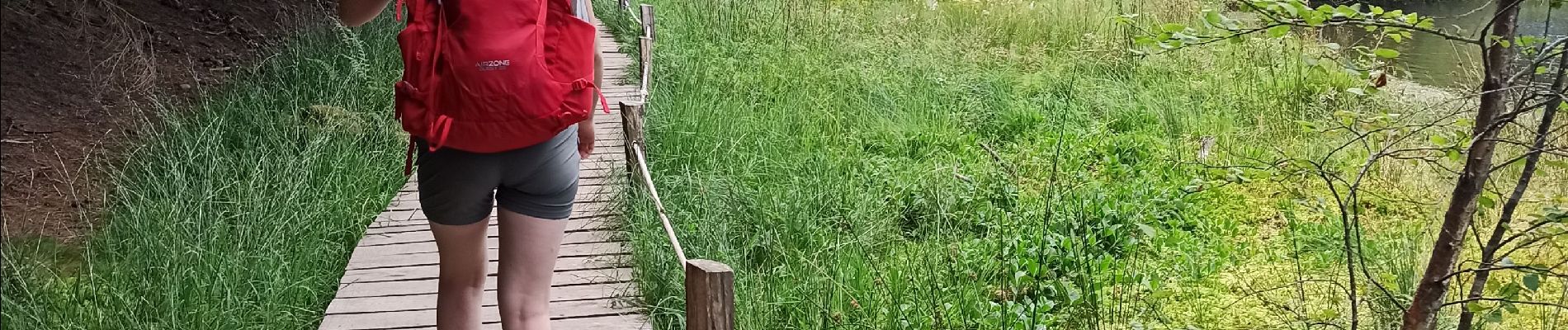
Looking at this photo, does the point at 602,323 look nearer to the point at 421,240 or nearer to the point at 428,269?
the point at 428,269

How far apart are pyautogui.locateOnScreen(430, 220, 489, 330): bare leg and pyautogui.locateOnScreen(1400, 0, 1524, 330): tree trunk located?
2311 mm

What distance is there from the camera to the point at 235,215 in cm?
423

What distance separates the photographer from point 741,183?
5340 millimetres

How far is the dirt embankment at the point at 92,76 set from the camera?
17.5 ft

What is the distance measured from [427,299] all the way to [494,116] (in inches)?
81.7

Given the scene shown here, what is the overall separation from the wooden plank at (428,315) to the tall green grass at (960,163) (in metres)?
0.14

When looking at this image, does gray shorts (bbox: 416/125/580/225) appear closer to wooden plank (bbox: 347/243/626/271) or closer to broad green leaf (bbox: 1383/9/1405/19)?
wooden plank (bbox: 347/243/626/271)

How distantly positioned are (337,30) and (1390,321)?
633cm

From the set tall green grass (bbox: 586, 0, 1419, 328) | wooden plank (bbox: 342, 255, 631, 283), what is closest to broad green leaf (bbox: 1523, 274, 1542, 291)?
tall green grass (bbox: 586, 0, 1419, 328)

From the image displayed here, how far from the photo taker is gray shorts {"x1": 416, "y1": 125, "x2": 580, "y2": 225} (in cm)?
243

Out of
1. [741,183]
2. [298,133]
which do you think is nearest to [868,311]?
[741,183]

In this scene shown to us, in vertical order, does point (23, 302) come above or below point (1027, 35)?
above

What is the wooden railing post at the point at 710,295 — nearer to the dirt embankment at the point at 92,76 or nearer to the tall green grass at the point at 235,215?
the tall green grass at the point at 235,215

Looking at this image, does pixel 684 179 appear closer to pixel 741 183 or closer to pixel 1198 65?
pixel 741 183
